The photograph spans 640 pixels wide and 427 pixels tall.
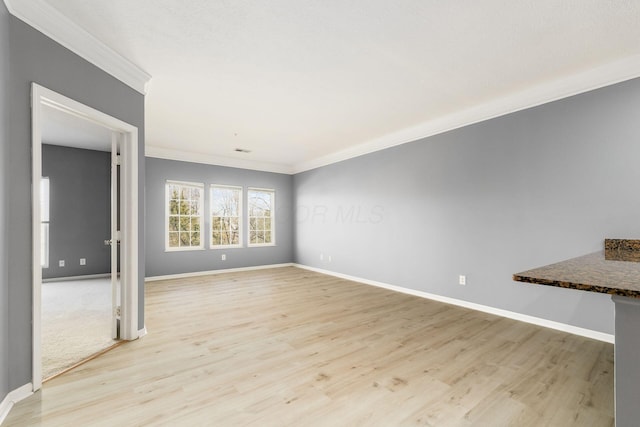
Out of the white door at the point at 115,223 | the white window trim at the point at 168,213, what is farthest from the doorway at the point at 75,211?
the white door at the point at 115,223

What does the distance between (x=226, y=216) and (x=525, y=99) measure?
5.81 metres

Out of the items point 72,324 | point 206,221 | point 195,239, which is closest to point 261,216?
point 206,221

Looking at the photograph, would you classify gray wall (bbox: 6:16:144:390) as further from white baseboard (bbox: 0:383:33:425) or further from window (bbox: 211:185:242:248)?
window (bbox: 211:185:242:248)

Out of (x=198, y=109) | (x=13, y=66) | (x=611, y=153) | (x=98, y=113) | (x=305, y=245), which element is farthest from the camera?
(x=305, y=245)

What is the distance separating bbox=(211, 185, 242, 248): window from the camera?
6.29 metres

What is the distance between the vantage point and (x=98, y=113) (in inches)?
92.1

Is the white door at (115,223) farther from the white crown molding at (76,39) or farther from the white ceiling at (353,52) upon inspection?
the white ceiling at (353,52)

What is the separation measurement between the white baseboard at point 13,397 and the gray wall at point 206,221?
12.6 feet

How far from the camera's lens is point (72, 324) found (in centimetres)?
311

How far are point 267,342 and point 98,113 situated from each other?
2.54 m

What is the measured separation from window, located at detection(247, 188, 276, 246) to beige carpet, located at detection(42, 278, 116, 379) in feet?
10.0

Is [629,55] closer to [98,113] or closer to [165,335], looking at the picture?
[98,113]

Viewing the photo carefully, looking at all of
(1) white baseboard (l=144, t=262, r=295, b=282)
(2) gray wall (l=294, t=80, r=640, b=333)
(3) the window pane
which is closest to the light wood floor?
(2) gray wall (l=294, t=80, r=640, b=333)

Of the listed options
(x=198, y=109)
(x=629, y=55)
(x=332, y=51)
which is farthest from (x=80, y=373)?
(x=629, y=55)
